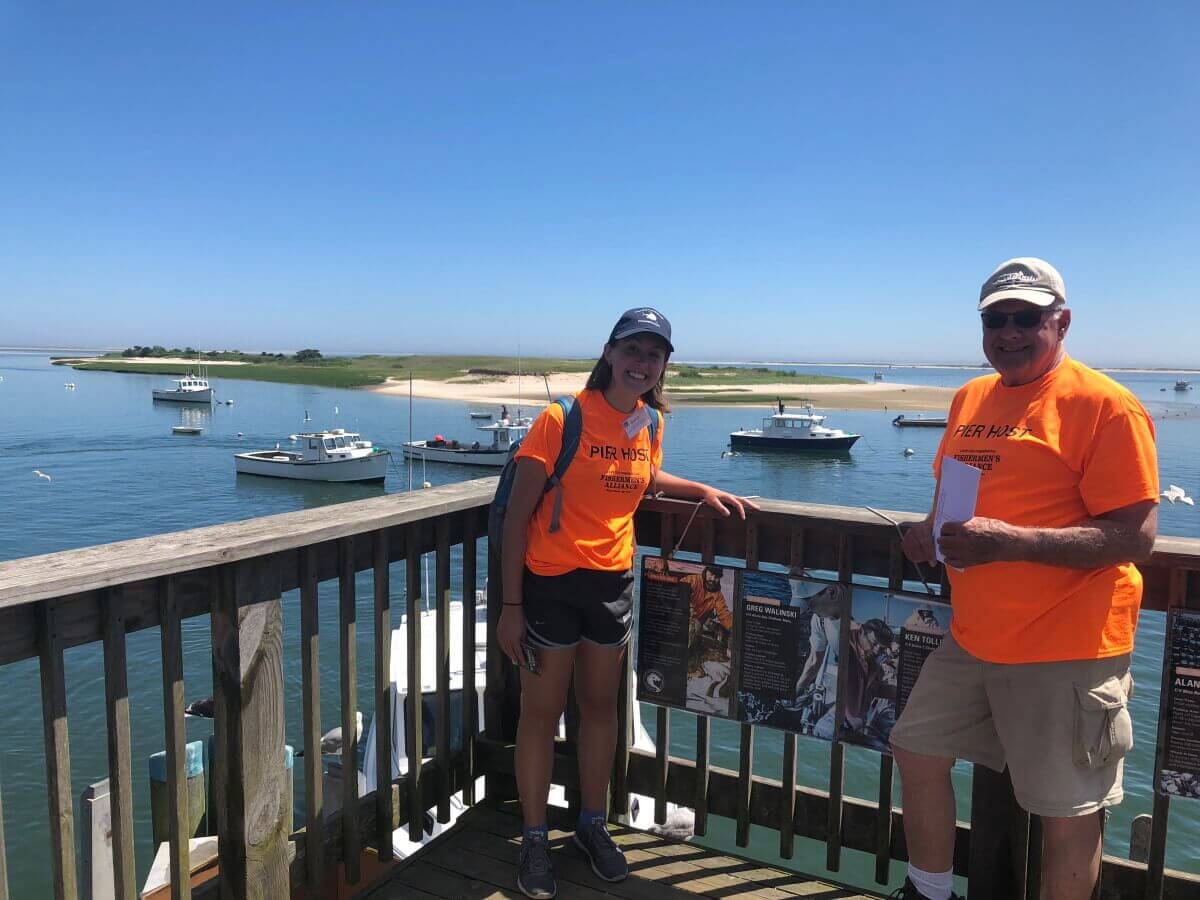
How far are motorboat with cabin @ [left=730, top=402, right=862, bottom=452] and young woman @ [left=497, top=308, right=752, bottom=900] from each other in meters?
45.5

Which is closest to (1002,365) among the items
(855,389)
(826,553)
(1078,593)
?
(1078,593)

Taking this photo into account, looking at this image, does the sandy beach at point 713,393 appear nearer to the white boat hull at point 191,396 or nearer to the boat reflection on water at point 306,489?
the white boat hull at point 191,396

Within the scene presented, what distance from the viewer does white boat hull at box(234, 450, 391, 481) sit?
36.1 m

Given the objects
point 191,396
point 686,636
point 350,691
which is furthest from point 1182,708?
point 191,396

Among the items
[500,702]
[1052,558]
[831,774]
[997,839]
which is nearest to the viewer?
[1052,558]

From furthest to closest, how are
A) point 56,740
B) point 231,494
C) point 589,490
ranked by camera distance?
1. point 231,494
2. point 589,490
3. point 56,740

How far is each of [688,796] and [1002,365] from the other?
1.81m

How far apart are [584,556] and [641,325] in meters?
0.72

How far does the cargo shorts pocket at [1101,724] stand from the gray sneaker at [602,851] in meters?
1.44

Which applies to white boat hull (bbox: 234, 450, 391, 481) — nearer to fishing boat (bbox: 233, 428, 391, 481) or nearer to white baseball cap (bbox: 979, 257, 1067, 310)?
fishing boat (bbox: 233, 428, 391, 481)

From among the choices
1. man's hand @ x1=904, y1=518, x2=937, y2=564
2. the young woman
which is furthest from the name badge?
man's hand @ x1=904, y1=518, x2=937, y2=564

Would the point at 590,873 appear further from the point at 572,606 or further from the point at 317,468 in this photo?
the point at 317,468

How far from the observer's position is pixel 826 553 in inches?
106

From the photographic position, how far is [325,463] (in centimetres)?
3606
